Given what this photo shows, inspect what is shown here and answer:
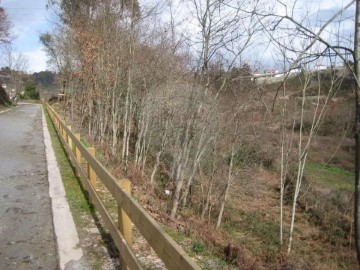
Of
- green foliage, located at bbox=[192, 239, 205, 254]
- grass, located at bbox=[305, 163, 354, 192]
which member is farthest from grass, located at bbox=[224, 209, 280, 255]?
green foliage, located at bbox=[192, 239, 205, 254]

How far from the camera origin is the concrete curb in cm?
457

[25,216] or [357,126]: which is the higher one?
[357,126]

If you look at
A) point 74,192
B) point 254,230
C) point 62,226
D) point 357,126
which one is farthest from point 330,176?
point 62,226

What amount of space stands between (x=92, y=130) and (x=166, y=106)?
532 centimetres

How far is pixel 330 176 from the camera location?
3641 centimetres

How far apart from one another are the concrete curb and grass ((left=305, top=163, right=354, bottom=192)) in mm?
27348

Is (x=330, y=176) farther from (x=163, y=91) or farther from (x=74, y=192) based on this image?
(x=74, y=192)

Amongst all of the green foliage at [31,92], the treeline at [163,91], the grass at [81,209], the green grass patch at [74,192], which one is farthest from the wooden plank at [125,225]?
the green foliage at [31,92]

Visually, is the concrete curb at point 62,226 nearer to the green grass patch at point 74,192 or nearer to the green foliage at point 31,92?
the green grass patch at point 74,192

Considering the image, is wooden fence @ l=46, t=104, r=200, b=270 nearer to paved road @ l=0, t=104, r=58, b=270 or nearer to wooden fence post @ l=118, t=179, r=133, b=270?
wooden fence post @ l=118, t=179, r=133, b=270

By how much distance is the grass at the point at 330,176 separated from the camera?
3244 centimetres

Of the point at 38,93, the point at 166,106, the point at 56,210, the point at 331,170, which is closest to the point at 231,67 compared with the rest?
the point at 166,106

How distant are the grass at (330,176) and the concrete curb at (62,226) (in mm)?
27348

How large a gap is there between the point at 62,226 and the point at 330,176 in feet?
113
